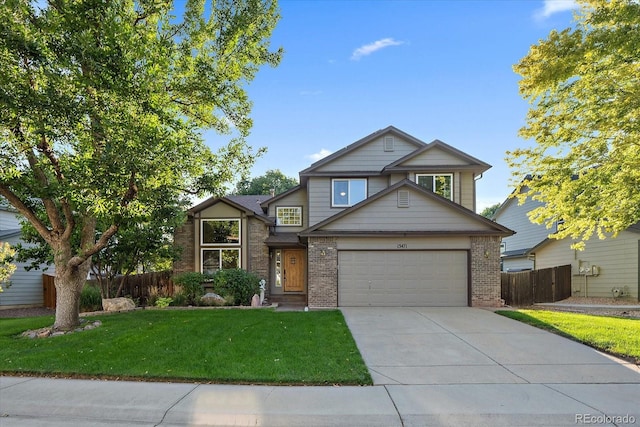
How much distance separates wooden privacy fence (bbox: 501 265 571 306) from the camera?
574 inches

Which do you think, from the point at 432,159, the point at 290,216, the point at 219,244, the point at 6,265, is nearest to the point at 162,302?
the point at 219,244

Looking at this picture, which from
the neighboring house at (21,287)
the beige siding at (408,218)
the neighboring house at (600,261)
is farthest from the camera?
the neighboring house at (21,287)

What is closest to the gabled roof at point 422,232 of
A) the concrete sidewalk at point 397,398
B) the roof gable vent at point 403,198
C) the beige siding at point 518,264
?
the roof gable vent at point 403,198

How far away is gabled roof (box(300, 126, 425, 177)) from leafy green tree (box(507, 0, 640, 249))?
4.91 meters

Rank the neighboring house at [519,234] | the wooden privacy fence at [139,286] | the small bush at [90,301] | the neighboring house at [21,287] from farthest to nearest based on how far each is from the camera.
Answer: the neighboring house at [519,234] < the neighboring house at [21,287] < the wooden privacy fence at [139,286] < the small bush at [90,301]

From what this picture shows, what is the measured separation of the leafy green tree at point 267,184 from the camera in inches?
1641

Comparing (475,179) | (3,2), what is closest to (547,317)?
(475,179)

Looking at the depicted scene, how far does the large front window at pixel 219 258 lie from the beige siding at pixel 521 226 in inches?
707

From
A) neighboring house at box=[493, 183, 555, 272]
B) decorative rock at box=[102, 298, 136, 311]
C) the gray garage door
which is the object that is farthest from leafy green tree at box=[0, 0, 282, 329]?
neighboring house at box=[493, 183, 555, 272]

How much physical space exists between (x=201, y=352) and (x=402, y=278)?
8.09 meters

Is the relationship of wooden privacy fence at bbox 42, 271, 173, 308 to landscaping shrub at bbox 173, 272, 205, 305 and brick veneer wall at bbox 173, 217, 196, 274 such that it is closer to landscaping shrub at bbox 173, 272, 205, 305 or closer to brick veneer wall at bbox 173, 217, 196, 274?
brick veneer wall at bbox 173, 217, 196, 274

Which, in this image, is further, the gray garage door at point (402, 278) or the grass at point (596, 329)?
the gray garage door at point (402, 278)

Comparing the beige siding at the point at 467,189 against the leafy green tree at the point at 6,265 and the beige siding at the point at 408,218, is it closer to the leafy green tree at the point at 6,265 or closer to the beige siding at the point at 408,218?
the beige siding at the point at 408,218

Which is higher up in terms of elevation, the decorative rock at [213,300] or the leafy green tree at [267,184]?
the leafy green tree at [267,184]
